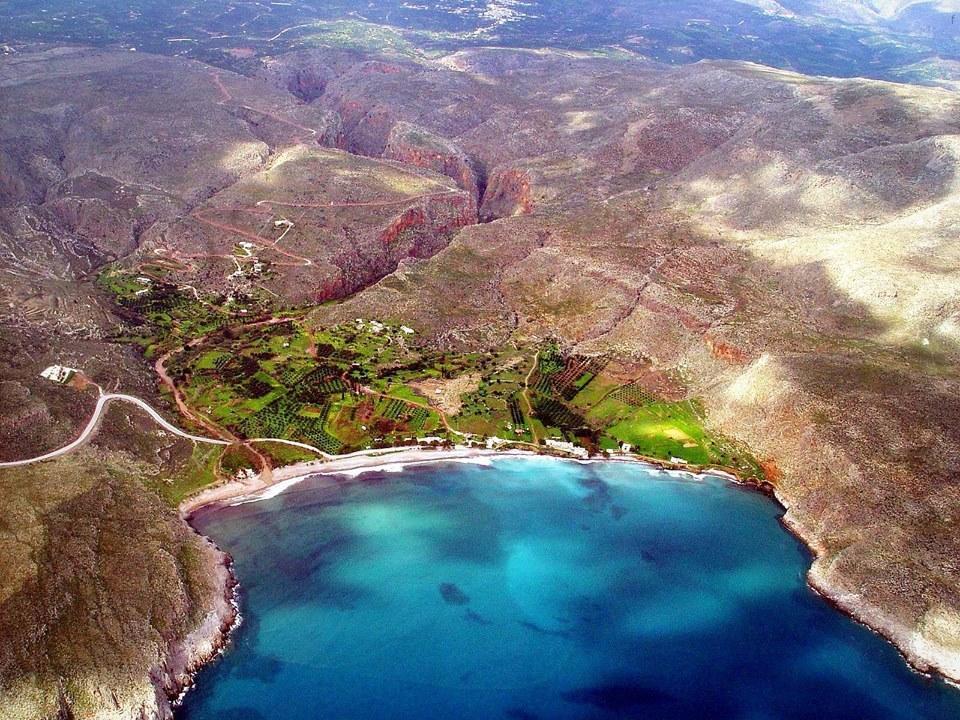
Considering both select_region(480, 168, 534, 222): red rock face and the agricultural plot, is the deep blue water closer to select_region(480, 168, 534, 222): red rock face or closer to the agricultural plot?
the agricultural plot

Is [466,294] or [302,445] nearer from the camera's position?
[302,445]

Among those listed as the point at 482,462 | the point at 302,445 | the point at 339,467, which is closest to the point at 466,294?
the point at 482,462

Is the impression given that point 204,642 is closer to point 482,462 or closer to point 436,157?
point 482,462

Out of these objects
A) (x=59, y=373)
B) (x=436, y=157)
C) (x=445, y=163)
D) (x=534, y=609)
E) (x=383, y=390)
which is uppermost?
(x=59, y=373)

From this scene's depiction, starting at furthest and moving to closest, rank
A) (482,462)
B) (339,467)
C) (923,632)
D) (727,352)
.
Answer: (727,352) < (482,462) < (339,467) < (923,632)

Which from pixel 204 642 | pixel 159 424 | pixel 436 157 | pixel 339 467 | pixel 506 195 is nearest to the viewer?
pixel 204 642

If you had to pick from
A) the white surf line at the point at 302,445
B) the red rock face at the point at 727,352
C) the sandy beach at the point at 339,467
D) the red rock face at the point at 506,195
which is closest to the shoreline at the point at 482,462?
the sandy beach at the point at 339,467

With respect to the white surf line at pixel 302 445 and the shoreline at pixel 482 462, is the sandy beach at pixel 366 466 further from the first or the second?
the white surf line at pixel 302 445
